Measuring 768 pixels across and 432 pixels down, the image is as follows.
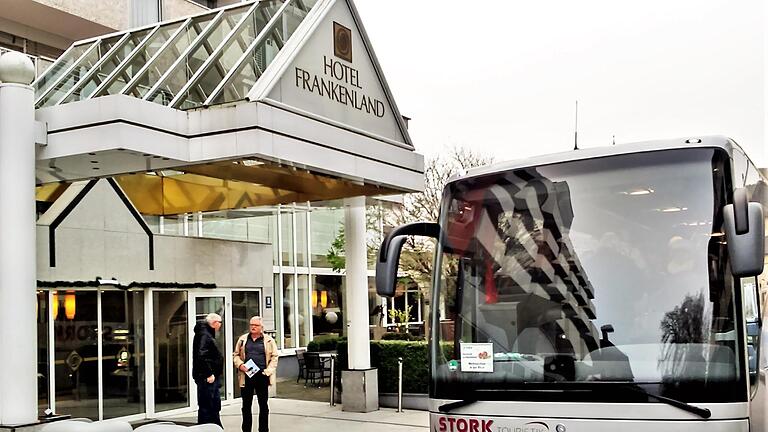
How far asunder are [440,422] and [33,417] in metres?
5.00

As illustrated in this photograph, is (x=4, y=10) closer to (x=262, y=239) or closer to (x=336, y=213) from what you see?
(x=262, y=239)

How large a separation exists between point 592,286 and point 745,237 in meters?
1.13

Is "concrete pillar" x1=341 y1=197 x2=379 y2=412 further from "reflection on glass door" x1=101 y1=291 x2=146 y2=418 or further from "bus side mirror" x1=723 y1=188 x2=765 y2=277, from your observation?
"bus side mirror" x1=723 y1=188 x2=765 y2=277

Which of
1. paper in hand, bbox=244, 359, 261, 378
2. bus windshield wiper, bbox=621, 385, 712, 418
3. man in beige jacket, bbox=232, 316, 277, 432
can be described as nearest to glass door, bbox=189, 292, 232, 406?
man in beige jacket, bbox=232, 316, 277, 432

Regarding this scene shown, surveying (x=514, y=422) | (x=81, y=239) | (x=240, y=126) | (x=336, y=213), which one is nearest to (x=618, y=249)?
(x=514, y=422)

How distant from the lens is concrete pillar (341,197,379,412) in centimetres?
1524

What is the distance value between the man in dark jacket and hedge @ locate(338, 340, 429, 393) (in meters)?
4.43

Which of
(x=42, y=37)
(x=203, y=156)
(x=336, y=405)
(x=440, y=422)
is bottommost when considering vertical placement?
(x=336, y=405)

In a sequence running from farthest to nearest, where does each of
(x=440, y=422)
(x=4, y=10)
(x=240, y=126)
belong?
(x=4, y=10), (x=240, y=126), (x=440, y=422)

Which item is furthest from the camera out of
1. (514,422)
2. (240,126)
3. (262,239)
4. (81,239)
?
(262,239)

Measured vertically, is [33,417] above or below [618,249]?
below

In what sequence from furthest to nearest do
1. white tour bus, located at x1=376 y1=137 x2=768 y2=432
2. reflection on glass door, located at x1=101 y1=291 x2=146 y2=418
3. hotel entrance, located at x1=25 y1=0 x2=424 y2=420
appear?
reflection on glass door, located at x1=101 y1=291 x2=146 y2=418
hotel entrance, located at x1=25 y1=0 x2=424 y2=420
white tour bus, located at x1=376 y1=137 x2=768 y2=432

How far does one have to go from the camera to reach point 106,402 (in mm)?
14102

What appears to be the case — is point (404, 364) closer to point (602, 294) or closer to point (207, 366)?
point (207, 366)
